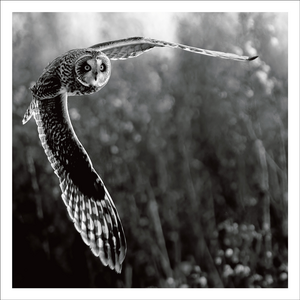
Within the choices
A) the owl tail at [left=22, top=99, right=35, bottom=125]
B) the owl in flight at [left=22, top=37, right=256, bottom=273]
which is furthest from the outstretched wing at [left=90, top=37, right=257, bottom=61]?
the owl tail at [left=22, top=99, right=35, bottom=125]

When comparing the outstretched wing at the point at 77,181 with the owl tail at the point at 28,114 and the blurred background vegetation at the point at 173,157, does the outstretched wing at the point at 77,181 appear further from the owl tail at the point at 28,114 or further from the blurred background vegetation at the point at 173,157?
the blurred background vegetation at the point at 173,157

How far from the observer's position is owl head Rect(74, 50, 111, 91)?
4.42 feet

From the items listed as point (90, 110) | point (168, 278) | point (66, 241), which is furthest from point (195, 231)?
point (90, 110)

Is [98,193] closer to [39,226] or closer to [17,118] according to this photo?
[39,226]

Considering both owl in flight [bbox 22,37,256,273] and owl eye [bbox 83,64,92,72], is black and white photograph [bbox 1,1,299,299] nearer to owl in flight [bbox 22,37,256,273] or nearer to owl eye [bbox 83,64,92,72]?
owl in flight [bbox 22,37,256,273]

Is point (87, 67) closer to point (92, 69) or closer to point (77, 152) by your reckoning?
point (92, 69)

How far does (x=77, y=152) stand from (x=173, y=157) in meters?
0.40

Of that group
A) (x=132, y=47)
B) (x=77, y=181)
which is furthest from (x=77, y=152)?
(x=132, y=47)

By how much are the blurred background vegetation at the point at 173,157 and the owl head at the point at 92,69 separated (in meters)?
0.31

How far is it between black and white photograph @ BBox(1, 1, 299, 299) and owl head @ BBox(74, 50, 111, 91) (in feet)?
0.99

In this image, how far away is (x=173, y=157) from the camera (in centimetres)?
171

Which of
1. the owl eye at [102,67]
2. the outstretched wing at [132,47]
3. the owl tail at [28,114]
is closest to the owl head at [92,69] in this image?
the owl eye at [102,67]

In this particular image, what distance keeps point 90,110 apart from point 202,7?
1.82ft

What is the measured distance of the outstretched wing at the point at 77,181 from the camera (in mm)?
1484
